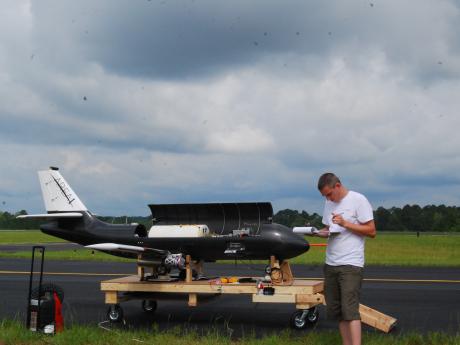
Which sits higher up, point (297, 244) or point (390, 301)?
point (297, 244)

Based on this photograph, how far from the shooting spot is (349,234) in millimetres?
6793

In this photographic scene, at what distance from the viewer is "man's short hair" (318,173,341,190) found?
681cm

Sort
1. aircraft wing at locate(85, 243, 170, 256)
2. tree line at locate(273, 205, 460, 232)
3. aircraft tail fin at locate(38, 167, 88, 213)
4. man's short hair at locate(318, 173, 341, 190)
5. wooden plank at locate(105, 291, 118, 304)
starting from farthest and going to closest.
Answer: tree line at locate(273, 205, 460, 232) < aircraft tail fin at locate(38, 167, 88, 213) < wooden plank at locate(105, 291, 118, 304) < aircraft wing at locate(85, 243, 170, 256) < man's short hair at locate(318, 173, 341, 190)

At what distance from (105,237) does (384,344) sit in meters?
6.95

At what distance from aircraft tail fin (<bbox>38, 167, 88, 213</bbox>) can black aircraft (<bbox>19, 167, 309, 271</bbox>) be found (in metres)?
1.29

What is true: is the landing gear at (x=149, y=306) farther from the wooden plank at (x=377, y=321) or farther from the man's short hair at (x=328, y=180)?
the man's short hair at (x=328, y=180)

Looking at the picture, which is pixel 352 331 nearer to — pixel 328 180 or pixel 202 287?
pixel 328 180

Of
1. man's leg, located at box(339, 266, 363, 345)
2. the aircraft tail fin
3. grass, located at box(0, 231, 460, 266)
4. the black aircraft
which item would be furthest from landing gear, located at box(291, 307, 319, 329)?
grass, located at box(0, 231, 460, 266)

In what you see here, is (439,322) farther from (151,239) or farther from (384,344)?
(151,239)

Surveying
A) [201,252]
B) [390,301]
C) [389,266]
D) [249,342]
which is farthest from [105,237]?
[389,266]

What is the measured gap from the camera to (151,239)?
11.5m

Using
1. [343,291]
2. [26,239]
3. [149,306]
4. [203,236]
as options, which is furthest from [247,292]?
[26,239]

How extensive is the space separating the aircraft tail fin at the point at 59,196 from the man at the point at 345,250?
808 centimetres

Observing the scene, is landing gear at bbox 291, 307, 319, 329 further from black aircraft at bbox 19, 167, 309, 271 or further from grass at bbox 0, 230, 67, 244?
grass at bbox 0, 230, 67, 244
